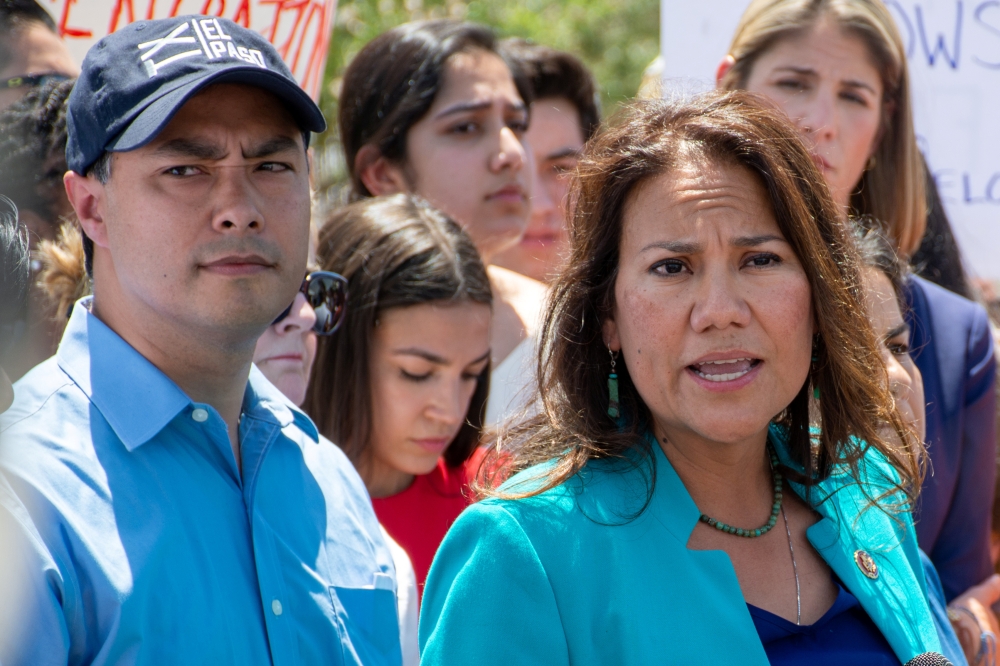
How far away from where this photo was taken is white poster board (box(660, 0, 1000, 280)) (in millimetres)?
3945

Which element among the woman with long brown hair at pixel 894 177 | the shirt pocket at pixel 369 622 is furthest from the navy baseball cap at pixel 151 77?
the woman with long brown hair at pixel 894 177

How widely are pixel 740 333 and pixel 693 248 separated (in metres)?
0.17

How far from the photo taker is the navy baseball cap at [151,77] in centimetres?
189

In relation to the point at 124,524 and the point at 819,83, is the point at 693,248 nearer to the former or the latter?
the point at 124,524

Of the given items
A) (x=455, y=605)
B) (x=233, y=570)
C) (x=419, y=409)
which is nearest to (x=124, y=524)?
(x=233, y=570)

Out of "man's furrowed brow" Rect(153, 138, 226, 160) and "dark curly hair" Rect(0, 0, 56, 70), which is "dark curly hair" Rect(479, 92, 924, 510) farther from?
"dark curly hair" Rect(0, 0, 56, 70)

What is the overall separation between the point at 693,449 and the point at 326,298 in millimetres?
1121

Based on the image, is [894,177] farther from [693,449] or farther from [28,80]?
[28,80]

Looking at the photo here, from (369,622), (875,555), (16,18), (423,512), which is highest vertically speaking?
(16,18)

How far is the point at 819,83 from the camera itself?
321 centimetres

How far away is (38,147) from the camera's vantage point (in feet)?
7.98

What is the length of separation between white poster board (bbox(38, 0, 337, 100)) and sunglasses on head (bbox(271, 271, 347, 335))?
0.57 metres

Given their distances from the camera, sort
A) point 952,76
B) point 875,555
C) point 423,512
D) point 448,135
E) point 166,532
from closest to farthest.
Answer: point 166,532 < point 875,555 < point 423,512 < point 448,135 < point 952,76

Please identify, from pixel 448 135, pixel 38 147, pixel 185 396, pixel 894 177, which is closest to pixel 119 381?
pixel 185 396
